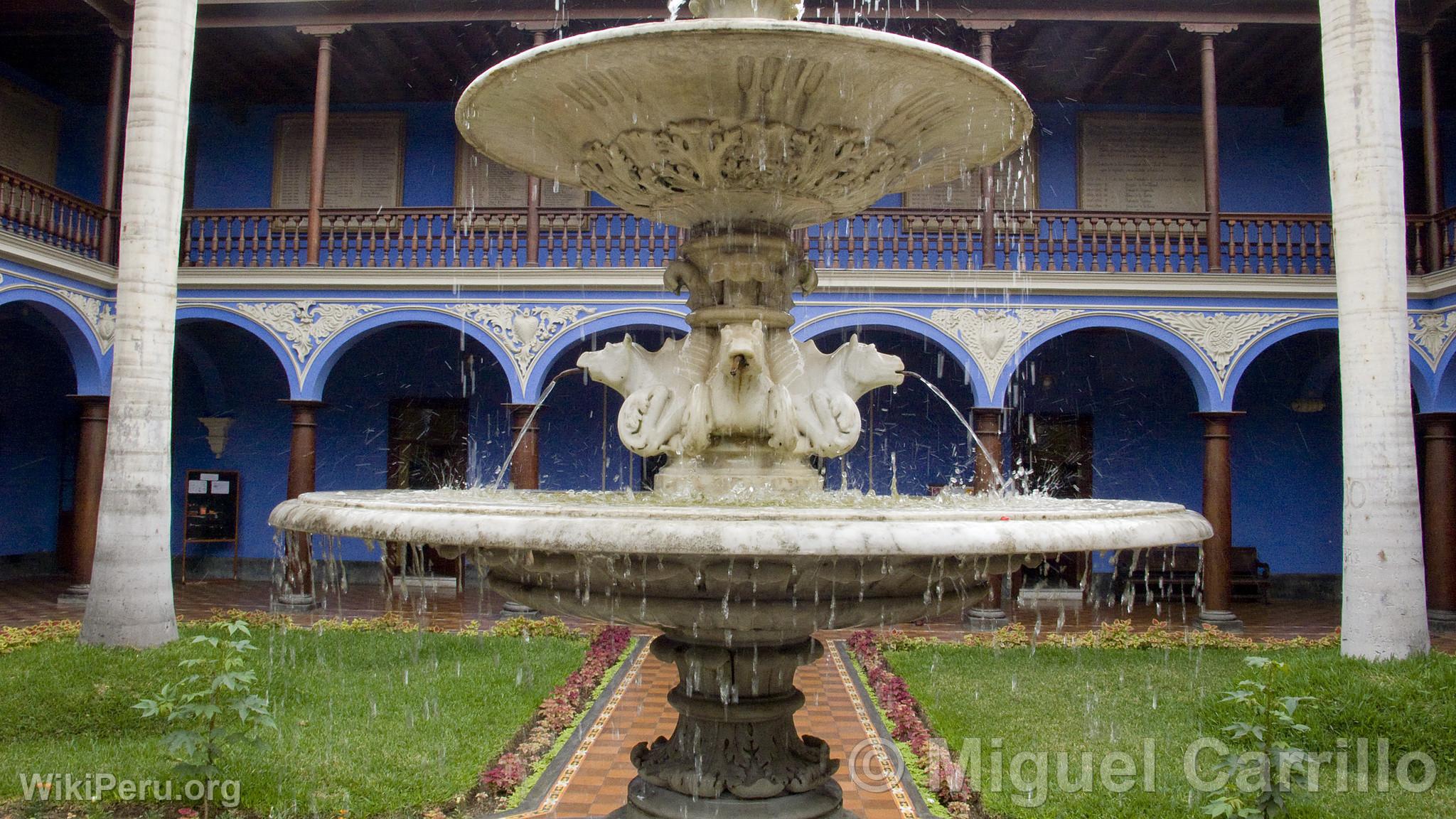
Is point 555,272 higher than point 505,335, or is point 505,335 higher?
point 555,272

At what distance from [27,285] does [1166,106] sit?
44.3ft

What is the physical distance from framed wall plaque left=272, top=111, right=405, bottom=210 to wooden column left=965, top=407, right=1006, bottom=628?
324 inches

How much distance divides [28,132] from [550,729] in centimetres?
1188

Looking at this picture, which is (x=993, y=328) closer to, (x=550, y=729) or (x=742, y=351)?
(x=550, y=729)

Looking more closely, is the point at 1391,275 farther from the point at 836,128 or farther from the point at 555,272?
the point at 555,272

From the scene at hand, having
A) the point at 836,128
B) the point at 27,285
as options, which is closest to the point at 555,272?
the point at 27,285

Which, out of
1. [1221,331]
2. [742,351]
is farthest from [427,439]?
[742,351]

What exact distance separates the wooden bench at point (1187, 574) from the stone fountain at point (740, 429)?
30.8 feet

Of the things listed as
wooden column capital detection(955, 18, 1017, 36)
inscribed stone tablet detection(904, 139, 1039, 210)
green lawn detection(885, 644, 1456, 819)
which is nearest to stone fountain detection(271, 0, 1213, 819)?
green lawn detection(885, 644, 1456, 819)

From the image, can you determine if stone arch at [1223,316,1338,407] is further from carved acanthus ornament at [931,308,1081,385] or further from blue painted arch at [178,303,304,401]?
blue painted arch at [178,303,304,401]

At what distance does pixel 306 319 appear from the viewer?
10.8 meters

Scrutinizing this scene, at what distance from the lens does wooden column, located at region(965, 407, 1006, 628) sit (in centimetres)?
991

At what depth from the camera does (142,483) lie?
7516 millimetres

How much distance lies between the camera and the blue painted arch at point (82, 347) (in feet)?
33.4
